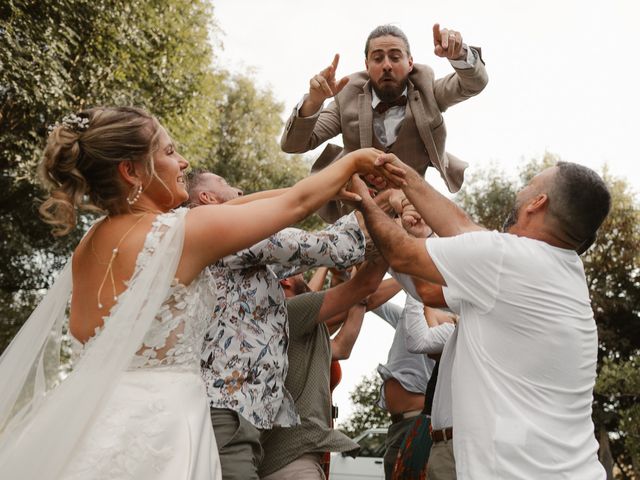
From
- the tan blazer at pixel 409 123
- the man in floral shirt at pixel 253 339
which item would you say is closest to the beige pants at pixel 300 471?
the man in floral shirt at pixel 253 339

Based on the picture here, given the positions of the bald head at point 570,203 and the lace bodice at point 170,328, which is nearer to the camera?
the lace bodice at point 170,328

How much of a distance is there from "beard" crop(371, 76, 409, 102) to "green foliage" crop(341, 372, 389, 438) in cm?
1984

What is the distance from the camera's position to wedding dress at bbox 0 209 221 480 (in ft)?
8.65

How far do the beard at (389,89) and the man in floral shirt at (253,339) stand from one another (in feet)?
4.51

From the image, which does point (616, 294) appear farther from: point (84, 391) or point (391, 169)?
point (84, 391)

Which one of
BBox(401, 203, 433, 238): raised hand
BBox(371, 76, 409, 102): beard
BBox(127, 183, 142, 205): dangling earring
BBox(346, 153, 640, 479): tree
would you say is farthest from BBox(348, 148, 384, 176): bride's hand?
BBox(346, 153, 640, 479): tree

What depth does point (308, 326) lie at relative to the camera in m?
3.93

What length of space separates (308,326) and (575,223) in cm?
142

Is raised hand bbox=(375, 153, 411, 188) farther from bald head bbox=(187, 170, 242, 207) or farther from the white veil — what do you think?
the white veil

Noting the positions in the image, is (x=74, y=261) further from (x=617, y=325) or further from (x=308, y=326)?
(x=617, y=325)

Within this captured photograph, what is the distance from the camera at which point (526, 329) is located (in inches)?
125

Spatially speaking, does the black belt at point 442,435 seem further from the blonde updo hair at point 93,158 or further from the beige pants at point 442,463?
the blonde updo hair at point 93,158

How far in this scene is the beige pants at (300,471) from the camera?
3.50 m

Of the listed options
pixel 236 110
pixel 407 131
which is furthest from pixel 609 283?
pixel 407 131
